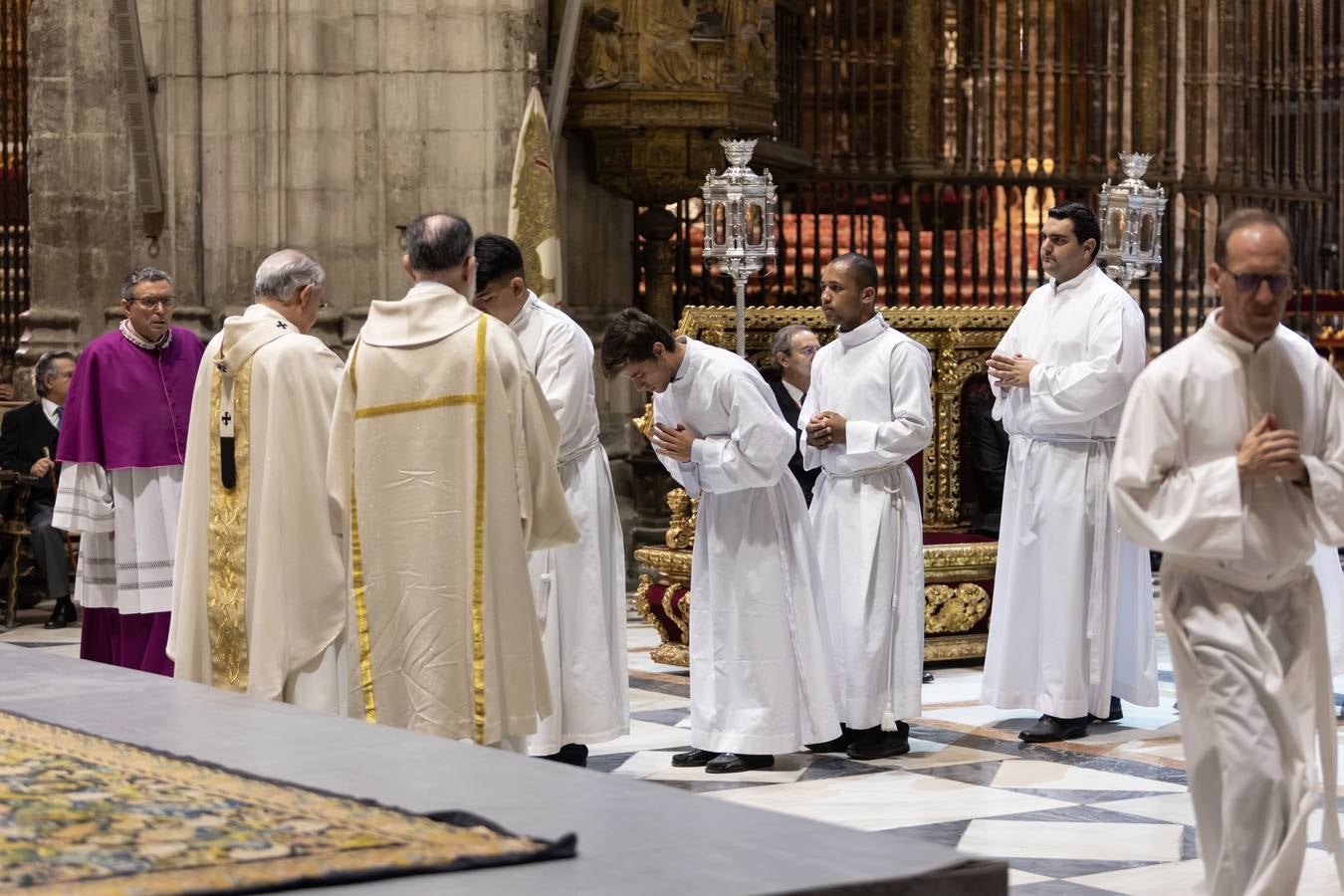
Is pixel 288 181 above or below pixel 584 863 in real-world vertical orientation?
above

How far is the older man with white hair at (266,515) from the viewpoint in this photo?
19.0ft

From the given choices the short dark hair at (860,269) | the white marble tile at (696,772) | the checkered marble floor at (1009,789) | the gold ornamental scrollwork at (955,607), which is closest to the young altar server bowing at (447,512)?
the checkered marble floor at (1009,789)

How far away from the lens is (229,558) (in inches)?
239

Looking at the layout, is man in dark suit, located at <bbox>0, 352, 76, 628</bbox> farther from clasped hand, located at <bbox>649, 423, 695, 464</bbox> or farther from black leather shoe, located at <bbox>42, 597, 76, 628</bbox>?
clasped hand, located at <bbox>649, 423, 695, 464</bbox>

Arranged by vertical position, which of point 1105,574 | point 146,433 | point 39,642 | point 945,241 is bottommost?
point 39,642

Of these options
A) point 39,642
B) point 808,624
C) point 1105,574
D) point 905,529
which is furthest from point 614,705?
point 39,642

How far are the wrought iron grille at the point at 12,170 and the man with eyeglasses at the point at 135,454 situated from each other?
22.2ft

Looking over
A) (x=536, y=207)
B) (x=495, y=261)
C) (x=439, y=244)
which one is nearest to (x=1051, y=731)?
(x=495, y=261)

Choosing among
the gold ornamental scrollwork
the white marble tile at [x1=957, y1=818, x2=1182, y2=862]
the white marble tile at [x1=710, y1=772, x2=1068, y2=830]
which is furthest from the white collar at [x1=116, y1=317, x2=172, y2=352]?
the gold ornamental scrollwork

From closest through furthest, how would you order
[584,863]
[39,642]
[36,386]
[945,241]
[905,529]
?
[584,863]
[905,529]
[39,642]
[36,386]
[945,241]

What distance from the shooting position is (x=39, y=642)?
10078 millimetres

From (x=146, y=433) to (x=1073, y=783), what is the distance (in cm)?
328

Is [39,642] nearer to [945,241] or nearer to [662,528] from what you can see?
[662,528]

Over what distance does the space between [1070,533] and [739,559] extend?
131 centimetres
